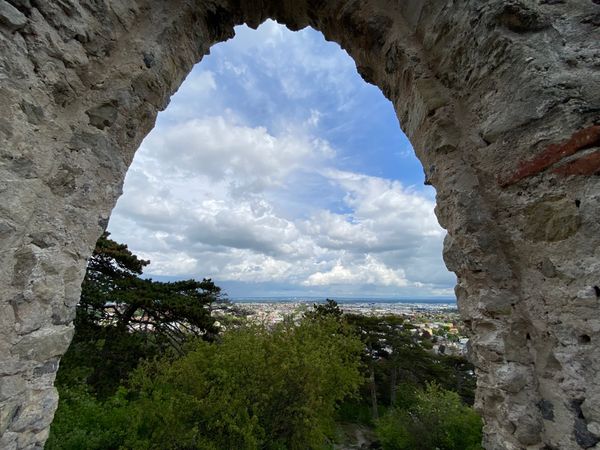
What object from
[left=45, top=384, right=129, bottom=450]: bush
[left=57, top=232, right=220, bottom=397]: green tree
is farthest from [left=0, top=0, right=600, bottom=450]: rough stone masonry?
[left=57, top=232, right=220, bottom=397]: green tree

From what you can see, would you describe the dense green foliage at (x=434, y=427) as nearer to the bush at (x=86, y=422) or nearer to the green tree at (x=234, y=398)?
the green tree at (x=234, y=398)

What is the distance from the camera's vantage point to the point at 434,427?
14.2 metres

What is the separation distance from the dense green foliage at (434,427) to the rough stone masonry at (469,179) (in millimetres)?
14307

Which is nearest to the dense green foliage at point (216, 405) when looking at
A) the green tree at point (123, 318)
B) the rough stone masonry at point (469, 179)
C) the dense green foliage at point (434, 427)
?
the green tree at point (123, 318)

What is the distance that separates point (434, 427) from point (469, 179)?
52.2 feet

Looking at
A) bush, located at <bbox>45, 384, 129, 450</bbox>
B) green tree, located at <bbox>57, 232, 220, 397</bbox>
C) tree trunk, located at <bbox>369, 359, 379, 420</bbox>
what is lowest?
tree trunk, located at <bbox>369, 359, 379, 420</bbox>

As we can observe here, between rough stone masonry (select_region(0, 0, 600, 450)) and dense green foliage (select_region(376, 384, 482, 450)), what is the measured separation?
14307 millimetres

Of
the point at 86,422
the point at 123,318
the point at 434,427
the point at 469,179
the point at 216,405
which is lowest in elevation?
the point at 434,427

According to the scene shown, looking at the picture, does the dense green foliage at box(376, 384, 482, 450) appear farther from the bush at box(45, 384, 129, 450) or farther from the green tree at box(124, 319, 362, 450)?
the bush at box(45, 384, 129, 450)

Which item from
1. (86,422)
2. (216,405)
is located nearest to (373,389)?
(216,405)

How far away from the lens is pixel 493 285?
2.06 m

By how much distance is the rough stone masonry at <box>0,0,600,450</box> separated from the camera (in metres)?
1.73

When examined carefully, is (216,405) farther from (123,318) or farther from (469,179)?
(469,179)

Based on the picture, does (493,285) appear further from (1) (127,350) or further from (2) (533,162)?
(1) (127,350)
